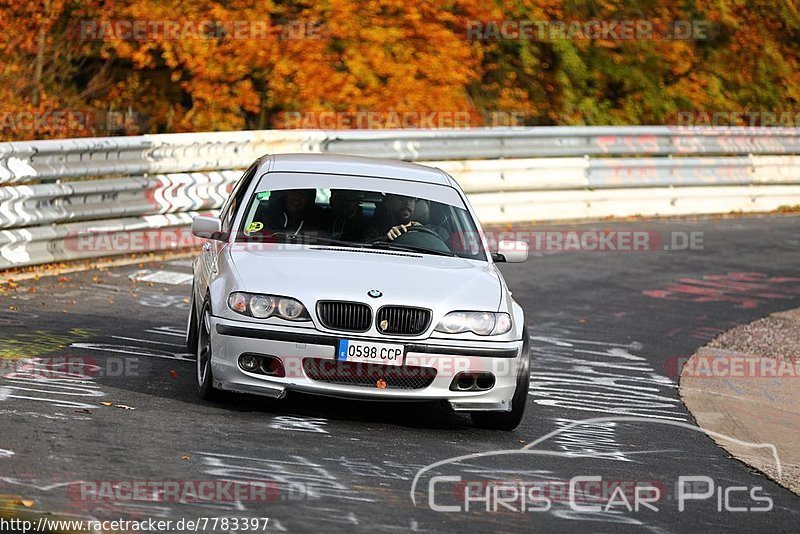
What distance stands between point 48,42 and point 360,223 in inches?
676

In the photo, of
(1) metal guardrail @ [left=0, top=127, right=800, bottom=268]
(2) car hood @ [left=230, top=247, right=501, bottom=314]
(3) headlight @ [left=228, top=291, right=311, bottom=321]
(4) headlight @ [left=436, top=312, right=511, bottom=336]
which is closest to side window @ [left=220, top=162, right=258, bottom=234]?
(2) car hood @ [left=230, top=247, right=501, bottom=314]

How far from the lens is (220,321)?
337 inches

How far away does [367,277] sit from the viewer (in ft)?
28.5

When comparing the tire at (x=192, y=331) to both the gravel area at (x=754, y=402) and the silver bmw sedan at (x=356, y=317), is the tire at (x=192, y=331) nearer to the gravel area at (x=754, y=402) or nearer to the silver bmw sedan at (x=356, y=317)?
the silver bmw sedan at (x=356, y=317)

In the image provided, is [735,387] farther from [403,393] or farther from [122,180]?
[122,180]

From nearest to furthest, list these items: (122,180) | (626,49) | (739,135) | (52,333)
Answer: (52,333), (122,180), (739,135), (626,49)

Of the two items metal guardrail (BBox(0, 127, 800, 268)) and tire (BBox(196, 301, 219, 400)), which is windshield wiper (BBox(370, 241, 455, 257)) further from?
metal guardrail (BBox(0, 127, 800, 268))

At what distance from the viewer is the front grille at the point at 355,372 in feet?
27.6

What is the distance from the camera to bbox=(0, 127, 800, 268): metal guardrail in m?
14.6

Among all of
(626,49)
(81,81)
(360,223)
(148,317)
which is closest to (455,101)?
(626,49)

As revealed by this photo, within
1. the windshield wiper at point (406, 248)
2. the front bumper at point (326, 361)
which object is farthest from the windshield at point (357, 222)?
the front bumper at point (326, 361)

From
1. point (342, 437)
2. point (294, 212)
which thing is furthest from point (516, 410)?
point (294, 212)

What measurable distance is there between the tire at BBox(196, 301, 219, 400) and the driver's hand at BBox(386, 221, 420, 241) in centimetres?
130

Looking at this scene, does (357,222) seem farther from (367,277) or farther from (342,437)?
(342,437)
